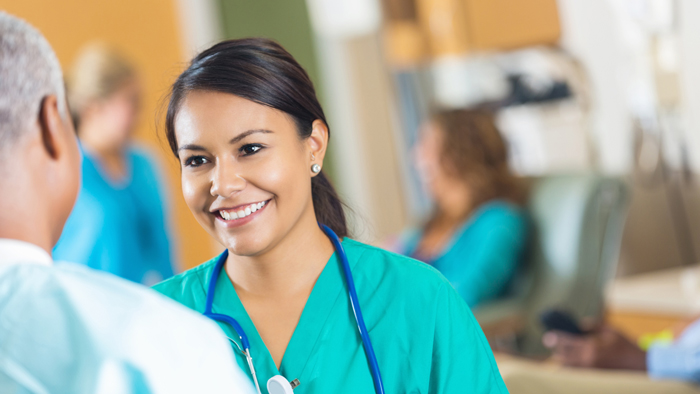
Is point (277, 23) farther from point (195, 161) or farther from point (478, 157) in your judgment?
point (195, 161)

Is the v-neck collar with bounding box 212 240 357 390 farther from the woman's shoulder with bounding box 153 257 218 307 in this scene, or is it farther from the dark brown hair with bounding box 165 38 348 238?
the dark brown hair with bounding box 165 38 348 238

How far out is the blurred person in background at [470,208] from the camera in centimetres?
239

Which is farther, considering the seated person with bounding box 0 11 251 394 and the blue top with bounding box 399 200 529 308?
the blue top with bounding box 399 200 529 308

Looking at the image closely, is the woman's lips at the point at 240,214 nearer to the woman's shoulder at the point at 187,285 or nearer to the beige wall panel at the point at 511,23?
the woman's shoulder at the point at 187,285

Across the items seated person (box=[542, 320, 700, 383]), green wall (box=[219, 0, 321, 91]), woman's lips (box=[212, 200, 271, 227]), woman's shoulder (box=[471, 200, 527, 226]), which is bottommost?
seated person (box=[542, 320, 700, 383])

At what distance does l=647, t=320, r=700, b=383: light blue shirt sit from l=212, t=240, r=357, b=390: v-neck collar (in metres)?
0.80

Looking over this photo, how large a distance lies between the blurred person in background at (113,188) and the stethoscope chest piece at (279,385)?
5.95 ft

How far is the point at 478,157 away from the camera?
2.56 metres

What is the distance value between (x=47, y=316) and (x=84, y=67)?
86.7 inches

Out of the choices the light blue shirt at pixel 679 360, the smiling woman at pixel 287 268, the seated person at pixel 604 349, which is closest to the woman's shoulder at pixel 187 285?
the smiling woman at pixel 287 268

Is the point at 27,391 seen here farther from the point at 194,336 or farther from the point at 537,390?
the point at 537,390

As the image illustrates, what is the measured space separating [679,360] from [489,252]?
94 centimetres

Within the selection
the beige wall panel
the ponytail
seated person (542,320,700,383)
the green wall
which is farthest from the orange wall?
the ponytail

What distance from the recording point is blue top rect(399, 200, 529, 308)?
7.79 ft
